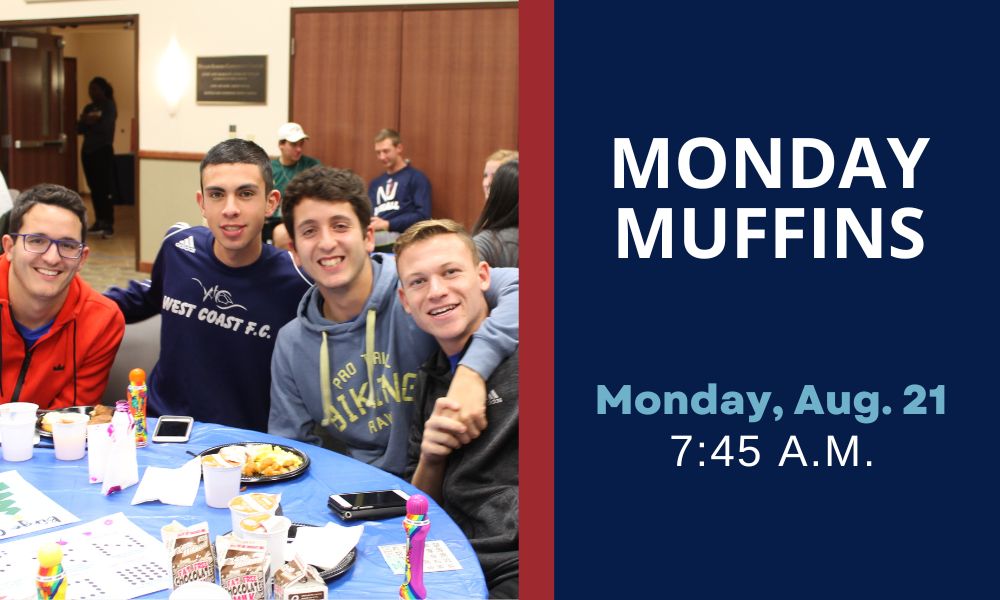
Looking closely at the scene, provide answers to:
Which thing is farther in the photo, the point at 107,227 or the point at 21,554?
the point at 107,227

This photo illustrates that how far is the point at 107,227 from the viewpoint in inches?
404

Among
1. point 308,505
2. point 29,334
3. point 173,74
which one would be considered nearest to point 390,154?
point 173,74

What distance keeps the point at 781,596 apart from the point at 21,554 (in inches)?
50.9

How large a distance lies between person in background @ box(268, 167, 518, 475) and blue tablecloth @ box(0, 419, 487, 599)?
243 mm

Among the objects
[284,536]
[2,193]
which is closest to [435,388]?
[284,536]

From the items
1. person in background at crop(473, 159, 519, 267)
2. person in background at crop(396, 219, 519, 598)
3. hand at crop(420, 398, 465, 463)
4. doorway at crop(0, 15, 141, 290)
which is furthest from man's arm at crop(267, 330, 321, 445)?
doorway at crop(0, 15, 141, 290)

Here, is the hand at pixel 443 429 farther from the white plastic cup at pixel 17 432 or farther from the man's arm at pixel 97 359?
the man's arm at pixel 97 359

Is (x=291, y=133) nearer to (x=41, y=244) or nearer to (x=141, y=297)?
(x=141, y=297)

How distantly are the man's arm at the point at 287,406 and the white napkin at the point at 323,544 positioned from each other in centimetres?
83

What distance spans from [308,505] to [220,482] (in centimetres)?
17

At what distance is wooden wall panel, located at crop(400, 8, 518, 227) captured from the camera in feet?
21.3

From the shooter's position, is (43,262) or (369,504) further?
(43,262)

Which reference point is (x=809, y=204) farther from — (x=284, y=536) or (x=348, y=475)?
(x=348, y=475)

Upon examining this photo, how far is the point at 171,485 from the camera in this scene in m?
1.70
